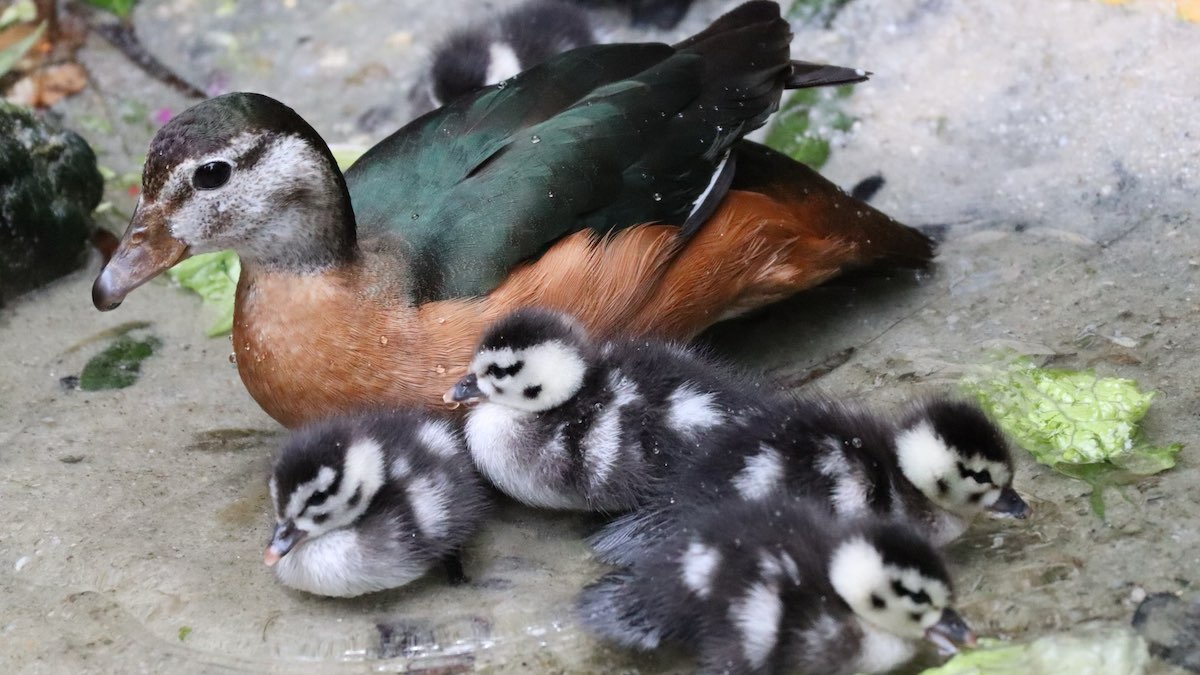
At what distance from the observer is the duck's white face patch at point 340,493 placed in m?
3.03

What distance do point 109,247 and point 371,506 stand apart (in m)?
2.23

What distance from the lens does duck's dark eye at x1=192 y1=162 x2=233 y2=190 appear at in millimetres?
3389

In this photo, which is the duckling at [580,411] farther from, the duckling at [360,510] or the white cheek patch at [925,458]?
the white cheek patch at [925,458]

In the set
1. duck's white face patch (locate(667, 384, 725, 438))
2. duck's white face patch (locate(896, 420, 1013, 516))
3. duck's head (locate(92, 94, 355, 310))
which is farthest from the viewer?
duck's head (locate(92, 94, 355, 310))

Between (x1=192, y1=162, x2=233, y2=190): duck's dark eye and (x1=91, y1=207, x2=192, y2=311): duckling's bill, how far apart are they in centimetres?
15

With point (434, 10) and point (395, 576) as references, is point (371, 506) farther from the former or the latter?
point (434, 10)

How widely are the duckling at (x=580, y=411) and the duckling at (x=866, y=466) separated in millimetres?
122

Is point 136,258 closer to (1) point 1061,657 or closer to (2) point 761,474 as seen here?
(2) point 761,474

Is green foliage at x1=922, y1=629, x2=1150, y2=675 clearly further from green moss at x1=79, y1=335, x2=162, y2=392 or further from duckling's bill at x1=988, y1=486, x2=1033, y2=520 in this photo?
green moss at x1=79, y1=335, x2=162, y2=392

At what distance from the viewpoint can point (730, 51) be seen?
4047 millimetres

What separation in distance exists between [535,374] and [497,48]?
2.38 m

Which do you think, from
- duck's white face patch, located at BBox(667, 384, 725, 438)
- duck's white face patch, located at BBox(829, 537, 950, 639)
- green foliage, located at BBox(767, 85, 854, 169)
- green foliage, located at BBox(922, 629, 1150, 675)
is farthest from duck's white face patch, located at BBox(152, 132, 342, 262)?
green foliage, located at BBox(767, 85, 854, 169)

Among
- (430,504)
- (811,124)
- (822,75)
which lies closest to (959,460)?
(430,504)

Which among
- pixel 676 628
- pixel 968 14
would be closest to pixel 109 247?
pixel 676 628
